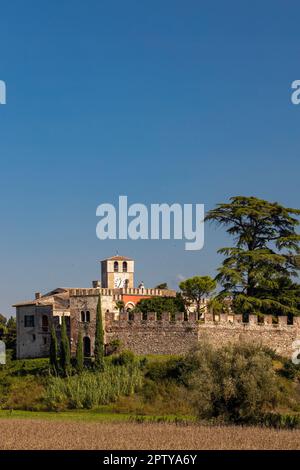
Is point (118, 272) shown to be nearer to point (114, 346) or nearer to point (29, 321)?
point (29, 321)

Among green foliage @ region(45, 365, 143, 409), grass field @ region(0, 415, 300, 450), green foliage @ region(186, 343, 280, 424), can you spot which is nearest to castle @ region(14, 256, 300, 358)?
green foliage @ region(45, 365, 143, 409)

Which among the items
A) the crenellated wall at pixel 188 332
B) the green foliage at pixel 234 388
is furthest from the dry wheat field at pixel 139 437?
the crenellated wall at pixel 188 332

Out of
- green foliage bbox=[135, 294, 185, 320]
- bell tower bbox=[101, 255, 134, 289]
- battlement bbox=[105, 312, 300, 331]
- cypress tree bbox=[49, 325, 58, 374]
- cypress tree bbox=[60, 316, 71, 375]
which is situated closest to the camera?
cypress tree bbox=[60, 316, 71, 375]

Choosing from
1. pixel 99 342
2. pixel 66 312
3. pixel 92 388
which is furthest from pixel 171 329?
pixel 66 312

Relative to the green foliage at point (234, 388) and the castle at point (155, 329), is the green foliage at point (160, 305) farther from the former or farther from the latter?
the green foliage at point (234, 388)

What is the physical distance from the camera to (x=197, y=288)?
73.4 metres

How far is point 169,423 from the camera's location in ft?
153

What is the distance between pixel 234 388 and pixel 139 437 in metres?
8.86

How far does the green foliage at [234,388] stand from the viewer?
46406 millimetres

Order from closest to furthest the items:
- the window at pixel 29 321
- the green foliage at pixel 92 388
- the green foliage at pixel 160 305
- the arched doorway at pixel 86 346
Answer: the green foliage at pixel 92 388 < the arched doorway at pixel 86 346 < the green foliage at pixel 160 305 < the window at pixel 29 321

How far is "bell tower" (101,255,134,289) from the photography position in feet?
290

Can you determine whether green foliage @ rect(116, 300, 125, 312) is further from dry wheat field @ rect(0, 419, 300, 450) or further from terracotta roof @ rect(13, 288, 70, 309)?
dry wheat field @ rect(0, 419, 300, 450)

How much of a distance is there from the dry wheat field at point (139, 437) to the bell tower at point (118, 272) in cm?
4242
